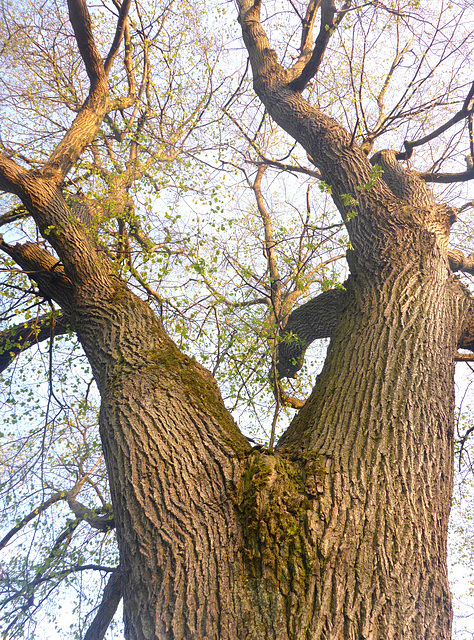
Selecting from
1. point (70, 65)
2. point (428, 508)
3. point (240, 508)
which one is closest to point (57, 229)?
point (240, 508)

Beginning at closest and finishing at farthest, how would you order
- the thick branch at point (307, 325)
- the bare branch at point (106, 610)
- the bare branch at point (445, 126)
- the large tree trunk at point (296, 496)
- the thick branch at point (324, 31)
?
the large tree trunk at point (296, 496)
the bare branch at point (445, 126)
the thick branch at point (324, 31)
the thick branch at point (307, 325)
the bare branch at point (106, 610)

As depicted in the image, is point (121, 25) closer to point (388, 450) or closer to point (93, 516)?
point (388, 450)

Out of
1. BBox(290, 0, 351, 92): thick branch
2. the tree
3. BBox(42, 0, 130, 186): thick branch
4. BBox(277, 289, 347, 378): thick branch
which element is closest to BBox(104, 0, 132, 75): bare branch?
BBox(42, 0, 130, 186): thick branch

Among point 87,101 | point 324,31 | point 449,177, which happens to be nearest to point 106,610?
point 87,101

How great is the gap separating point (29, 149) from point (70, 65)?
1705 millimetres

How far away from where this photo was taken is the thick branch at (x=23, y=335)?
400 centimetres

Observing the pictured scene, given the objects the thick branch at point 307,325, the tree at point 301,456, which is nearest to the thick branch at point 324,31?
the tree at point 301,456

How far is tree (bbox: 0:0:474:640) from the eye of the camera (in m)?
1.69

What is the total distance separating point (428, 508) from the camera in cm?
203

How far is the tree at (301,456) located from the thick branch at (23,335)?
0.55 feet

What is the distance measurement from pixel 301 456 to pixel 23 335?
375 centimetres

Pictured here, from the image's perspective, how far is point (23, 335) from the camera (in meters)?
4.51

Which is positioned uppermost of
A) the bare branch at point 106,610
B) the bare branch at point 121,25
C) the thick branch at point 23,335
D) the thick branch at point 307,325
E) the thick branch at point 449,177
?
the bare branch at point 121,25

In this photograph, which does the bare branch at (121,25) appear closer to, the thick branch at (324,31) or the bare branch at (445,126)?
the thick branch at (324,31)
